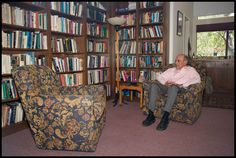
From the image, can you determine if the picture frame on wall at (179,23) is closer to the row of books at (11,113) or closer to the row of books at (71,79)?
the row of books at (71,79)

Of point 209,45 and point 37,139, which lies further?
point 209,45

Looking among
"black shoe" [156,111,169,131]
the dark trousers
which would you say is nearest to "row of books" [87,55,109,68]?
the dark trousers

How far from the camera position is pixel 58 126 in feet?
6.11

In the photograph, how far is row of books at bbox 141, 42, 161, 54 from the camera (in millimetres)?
3919

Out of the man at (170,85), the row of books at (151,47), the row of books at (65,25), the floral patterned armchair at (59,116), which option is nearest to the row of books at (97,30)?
the row of books at (65,25)

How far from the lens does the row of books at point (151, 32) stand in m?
3.88

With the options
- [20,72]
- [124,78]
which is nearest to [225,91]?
[124,78]

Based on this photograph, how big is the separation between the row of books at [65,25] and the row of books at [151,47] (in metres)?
1.27

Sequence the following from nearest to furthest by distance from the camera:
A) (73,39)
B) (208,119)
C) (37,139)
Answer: (37,139)
(208,119)
(73,39)

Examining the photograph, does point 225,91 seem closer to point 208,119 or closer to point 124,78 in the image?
point 208,119

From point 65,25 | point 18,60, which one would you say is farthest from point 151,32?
point 18,60

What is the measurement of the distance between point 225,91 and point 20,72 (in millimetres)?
3225

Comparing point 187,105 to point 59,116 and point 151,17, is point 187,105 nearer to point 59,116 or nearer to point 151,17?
point 59,116

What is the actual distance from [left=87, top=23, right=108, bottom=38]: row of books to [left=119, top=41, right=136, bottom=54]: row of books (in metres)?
0.38
